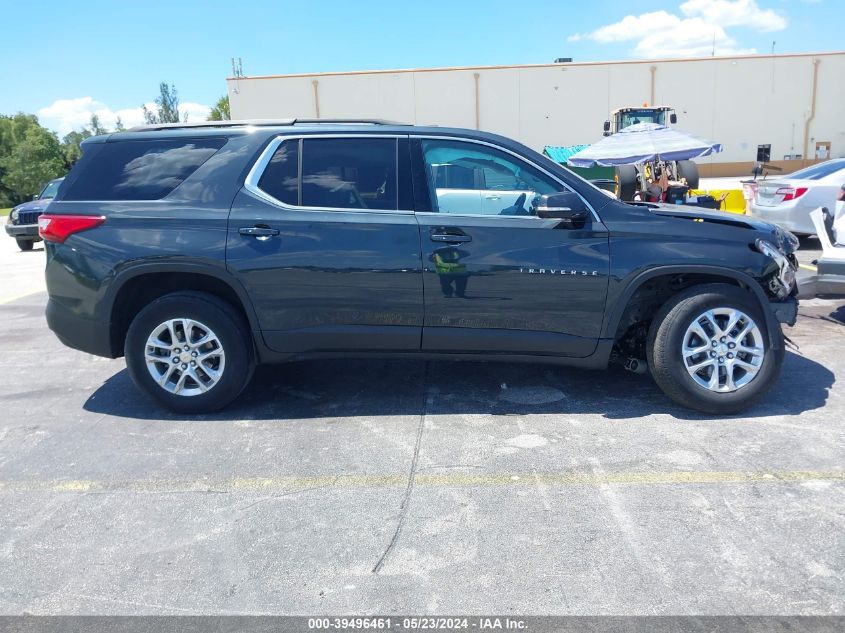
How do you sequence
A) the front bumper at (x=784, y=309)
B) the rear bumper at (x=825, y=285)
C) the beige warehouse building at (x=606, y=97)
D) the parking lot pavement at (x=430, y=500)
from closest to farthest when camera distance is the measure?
1. the parking lot pavement at (x=430, y=500)
2. the front bumper at (x=784, y=309)
3. the rear bumper at (x=825, y=285)
4. the beige warehouse building at (x=606, y=97)

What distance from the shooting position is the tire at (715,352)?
14.1 ft

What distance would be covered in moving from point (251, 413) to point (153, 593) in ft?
6.43

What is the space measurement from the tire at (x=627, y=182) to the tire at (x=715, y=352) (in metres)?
10.2

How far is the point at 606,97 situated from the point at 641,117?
63.6 feet

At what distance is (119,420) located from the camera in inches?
183

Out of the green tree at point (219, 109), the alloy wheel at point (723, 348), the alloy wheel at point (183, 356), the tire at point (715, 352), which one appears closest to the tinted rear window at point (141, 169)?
the alloy wheel at point (183, 356)

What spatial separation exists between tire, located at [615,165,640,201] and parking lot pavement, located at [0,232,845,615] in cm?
943

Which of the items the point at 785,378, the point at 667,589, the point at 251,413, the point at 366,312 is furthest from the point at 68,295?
the point at 785,378

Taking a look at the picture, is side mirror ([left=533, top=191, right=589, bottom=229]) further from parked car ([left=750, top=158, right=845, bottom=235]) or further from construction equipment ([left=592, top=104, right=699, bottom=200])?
construction equipment ([left=592, top=104, right=699, bottom=200])

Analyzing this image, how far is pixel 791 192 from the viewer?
1039 centimetres

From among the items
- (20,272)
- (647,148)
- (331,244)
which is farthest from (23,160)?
(331,244)

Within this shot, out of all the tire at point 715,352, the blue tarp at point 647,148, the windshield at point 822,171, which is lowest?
the tire at point 715,352

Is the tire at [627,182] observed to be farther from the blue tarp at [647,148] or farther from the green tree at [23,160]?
the green tree at [23,160]

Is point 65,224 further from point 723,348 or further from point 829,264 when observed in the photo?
point 829,264
